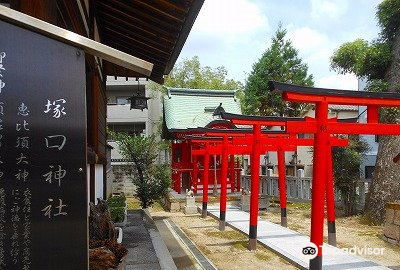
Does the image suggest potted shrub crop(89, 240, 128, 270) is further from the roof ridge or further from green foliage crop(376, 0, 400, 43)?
the roof ridge

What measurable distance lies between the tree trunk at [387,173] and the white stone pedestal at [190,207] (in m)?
7.81

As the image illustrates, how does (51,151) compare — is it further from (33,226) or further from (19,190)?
(33,226)

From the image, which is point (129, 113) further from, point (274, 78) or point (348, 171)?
point (348, 171)

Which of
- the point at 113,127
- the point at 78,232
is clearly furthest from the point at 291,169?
the point at 78,232

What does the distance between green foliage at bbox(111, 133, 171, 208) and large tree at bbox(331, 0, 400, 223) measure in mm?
8506

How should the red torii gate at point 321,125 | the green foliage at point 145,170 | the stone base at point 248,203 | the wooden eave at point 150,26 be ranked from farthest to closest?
the stone base at point 248,203 → the green foliage at point 145,170 → the red torii gate at point 321,125 → the wooden eave at point 150,26

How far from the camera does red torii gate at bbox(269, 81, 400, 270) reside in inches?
286

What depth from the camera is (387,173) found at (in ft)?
45.3

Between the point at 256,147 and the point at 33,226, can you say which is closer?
the point at 33,226

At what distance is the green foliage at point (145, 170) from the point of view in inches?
638

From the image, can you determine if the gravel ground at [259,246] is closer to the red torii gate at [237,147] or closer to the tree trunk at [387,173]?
the tree trunk at [387,173]

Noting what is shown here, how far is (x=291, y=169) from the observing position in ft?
90.7

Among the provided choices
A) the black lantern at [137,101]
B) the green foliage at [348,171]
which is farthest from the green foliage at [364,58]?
the black lantern at [137,101]

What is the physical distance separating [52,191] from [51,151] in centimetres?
21
